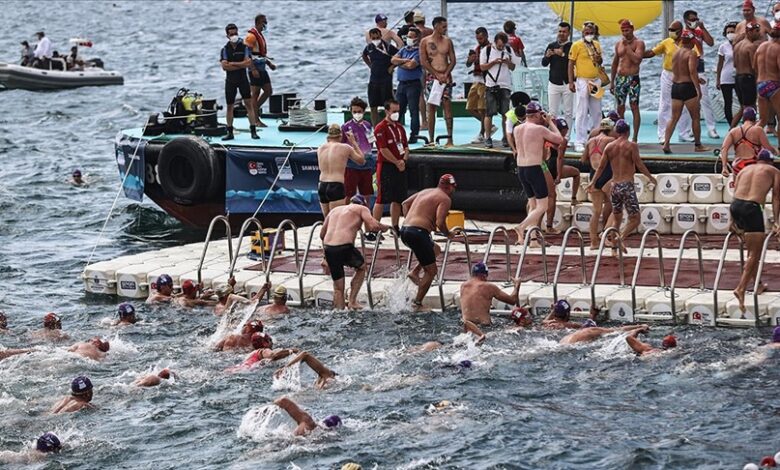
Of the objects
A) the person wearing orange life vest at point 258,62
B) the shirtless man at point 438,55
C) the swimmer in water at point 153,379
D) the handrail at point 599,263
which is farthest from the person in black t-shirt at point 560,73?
the swimmer in water at point 153,379

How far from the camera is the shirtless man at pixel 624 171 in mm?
21438

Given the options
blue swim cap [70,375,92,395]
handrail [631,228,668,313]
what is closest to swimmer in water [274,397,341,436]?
blue swim cap [70,375,92,395]

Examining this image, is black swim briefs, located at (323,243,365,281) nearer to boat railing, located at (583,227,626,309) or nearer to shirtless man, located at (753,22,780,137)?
boat railing, located at (583,227,626,309)

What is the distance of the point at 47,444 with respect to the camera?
52.2ft

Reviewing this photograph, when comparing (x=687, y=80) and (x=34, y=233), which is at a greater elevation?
(x=687, y=80)

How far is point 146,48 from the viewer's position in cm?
8306

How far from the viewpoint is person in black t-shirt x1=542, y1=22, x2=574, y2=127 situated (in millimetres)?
25531

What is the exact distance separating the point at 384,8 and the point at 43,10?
32.4 meters

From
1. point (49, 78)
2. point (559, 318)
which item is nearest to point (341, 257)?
point (559, 318)

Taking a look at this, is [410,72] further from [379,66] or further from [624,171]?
[624,171]

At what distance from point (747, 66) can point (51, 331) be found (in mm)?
11348

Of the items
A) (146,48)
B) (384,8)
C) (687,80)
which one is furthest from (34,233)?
(384,8)

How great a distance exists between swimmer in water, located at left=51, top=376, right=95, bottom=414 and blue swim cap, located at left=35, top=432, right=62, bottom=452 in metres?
1.17

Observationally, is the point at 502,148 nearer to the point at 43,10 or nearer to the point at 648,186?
the point at 648,186
